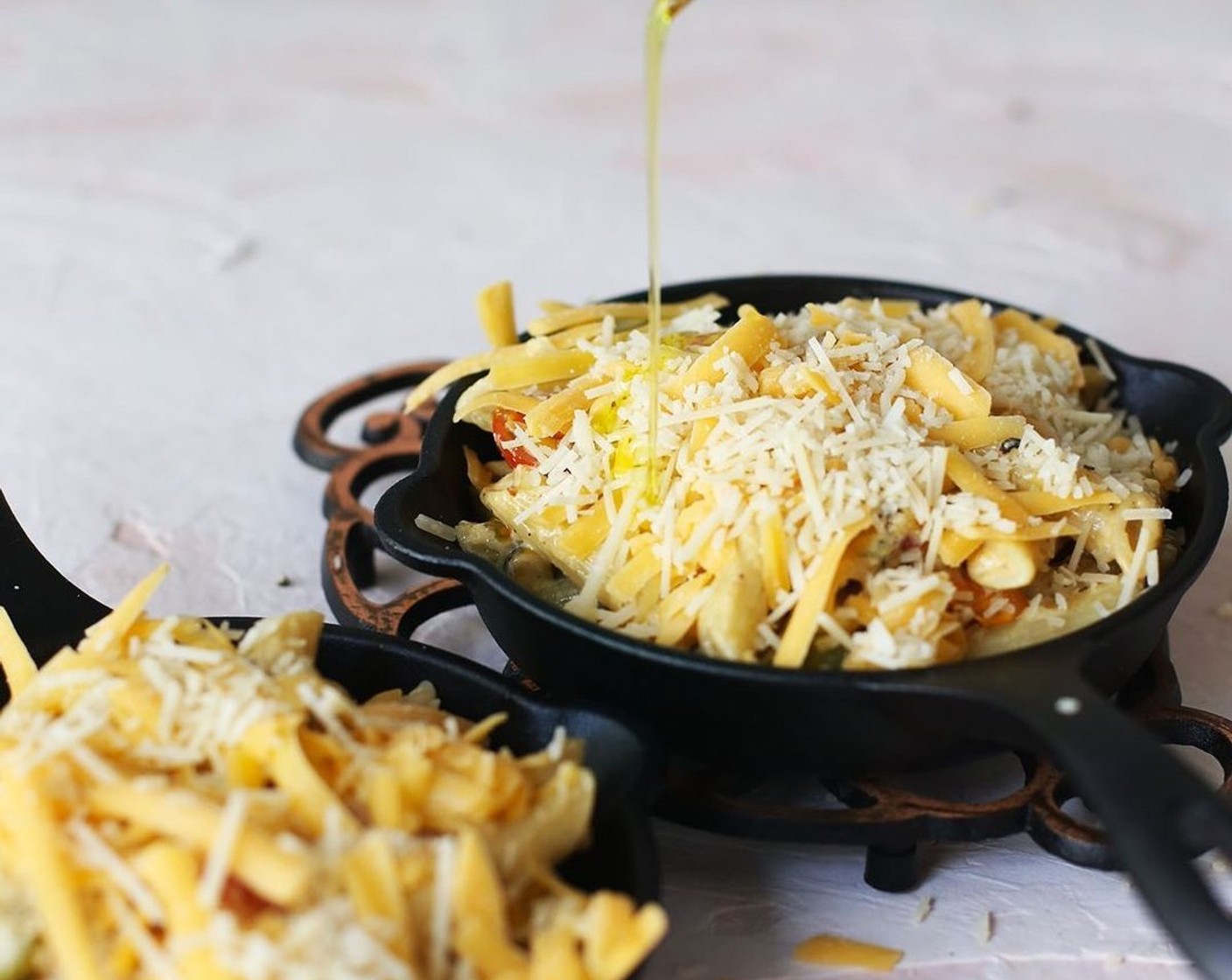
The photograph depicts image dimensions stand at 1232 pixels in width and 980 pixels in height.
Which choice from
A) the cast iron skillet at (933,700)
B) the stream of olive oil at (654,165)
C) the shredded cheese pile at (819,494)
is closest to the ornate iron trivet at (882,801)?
the cast iron skillet at (933,700)

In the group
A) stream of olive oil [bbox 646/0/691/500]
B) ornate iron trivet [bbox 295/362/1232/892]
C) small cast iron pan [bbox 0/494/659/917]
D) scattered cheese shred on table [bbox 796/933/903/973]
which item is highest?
stream of olive oil [bbox 646/0/691/500]

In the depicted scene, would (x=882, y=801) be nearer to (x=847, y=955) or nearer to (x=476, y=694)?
(x=847, y=955)

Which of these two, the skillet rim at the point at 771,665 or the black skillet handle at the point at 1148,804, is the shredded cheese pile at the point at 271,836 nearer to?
the skillet rim at the point at 771,665

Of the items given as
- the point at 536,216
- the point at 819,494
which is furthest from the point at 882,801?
the point at 536,216

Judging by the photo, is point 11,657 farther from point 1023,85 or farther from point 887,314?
point 1023,85

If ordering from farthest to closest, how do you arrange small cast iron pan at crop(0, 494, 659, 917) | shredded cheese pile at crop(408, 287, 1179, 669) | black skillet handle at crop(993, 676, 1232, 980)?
shredded cheese pile at crop(408, 287, 1179, 669), small cast iron pan at crop(0, 494, 659, 917), black skillet handle at crop(993, 676, 1232, 980)

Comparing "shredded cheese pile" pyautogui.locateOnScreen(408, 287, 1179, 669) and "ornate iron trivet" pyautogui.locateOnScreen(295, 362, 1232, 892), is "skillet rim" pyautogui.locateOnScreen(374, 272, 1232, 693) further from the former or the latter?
"ornate iron trivet" pyautogui.locateOnScreen(295, 362, 1232, 892)

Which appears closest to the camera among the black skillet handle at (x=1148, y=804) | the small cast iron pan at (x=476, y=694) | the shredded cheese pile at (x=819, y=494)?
the black skillet handle at (x=1148, y=804)

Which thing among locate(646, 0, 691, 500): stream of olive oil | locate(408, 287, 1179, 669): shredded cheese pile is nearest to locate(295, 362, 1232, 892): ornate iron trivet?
locate(408, 287, 1179, 669): shredded cheese pile
